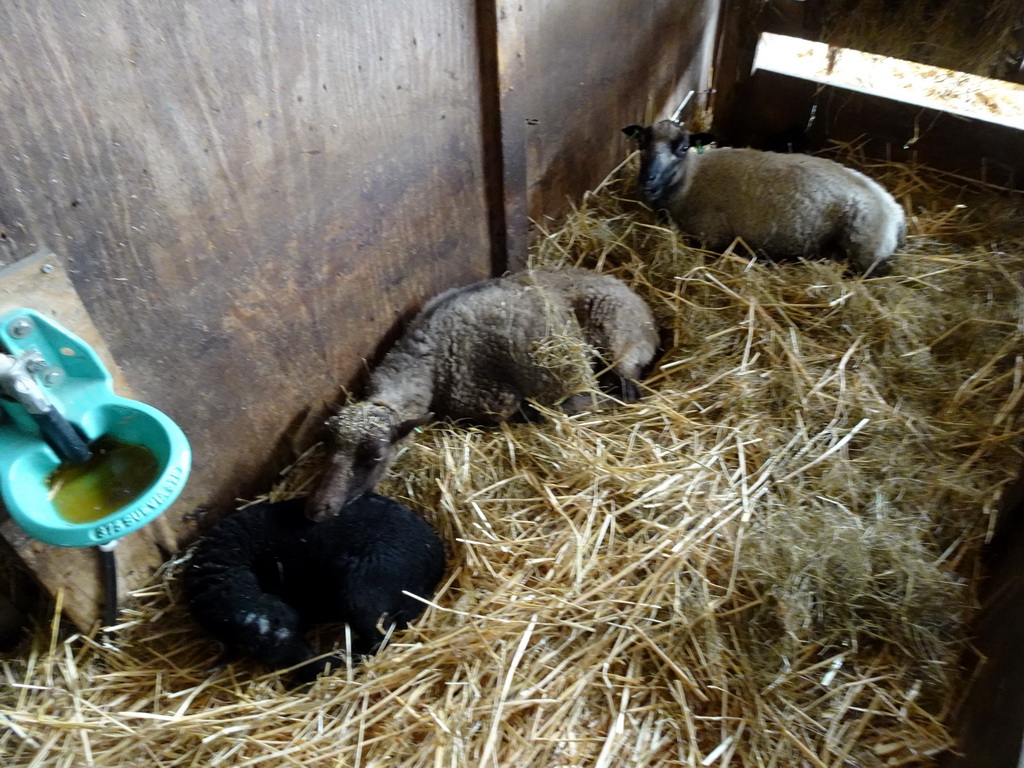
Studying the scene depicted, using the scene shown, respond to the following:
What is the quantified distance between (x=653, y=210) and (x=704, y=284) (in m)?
0.64

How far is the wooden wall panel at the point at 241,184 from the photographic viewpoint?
1.70 m

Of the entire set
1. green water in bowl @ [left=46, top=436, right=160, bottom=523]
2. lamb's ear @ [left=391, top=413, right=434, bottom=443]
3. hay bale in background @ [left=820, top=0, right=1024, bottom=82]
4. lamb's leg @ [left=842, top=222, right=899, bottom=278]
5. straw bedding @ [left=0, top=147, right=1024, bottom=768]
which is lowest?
straw bedding @ [left=0, top=147, right=1024, bottom=768]

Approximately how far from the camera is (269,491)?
278 cm

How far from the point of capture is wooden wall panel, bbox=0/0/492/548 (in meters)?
1.70

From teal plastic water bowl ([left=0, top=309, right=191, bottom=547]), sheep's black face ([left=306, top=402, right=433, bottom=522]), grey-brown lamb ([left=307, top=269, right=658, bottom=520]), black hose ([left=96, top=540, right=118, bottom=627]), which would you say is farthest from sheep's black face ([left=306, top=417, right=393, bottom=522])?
teal plastic water bowl ([left=0, top=309, right=191, bottom=547])

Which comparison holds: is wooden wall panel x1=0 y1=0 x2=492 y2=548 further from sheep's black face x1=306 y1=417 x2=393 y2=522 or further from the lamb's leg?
the lamb's leg

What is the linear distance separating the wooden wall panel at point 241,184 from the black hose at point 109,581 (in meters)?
0.28

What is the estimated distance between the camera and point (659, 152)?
3.66m

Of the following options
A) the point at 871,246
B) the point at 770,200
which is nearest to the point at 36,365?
the point at 770,200

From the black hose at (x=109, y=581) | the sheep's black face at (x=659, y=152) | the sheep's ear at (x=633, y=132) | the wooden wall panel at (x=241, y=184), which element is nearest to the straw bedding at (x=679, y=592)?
the black hose at (x=109, y=581)

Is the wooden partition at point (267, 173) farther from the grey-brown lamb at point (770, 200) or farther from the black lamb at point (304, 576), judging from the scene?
the grey-brown lamb at point (770, 200)

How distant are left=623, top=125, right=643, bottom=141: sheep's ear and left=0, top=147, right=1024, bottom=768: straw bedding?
1.13 m

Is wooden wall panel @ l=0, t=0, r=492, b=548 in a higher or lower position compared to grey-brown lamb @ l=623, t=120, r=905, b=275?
A: higher

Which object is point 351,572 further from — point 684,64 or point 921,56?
point 921,56
